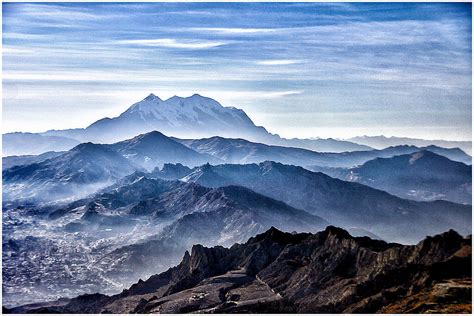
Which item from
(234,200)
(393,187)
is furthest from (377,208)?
(234,200)

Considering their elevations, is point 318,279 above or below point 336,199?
above

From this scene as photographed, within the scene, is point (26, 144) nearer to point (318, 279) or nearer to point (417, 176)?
point (417, 176)

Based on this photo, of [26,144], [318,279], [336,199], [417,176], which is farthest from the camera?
[26,144]

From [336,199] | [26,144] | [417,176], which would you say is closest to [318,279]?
[417,176]

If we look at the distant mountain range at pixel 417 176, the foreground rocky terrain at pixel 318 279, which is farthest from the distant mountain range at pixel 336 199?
the foreground rocky terrain at pixel 318 279

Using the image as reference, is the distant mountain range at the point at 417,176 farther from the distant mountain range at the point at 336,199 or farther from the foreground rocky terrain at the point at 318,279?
the foreground rocky terrain at the point at 318,279

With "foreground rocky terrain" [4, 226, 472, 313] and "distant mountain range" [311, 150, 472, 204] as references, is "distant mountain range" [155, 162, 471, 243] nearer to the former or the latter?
"distant mountain range" [311, 150, 472, 204]
